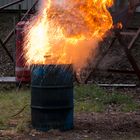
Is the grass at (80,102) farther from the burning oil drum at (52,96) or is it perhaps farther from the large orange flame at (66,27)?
the large orange flame at (66,27)

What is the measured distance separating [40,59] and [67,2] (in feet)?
3.43

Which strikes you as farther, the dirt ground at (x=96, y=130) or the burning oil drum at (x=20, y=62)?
the burning oil drum at (x=20, y=62)

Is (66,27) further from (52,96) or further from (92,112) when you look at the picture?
(92,112)

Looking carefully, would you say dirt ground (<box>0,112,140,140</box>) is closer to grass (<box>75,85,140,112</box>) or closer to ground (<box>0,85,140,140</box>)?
ground (<box>0,85,140,140</box>)

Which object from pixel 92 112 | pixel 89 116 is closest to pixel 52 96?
pixel 89 116

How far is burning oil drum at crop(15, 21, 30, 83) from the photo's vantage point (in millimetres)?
13587

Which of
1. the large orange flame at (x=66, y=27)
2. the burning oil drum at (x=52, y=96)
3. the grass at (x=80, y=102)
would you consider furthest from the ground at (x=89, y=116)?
the large orange flame at (x=66, y=27)

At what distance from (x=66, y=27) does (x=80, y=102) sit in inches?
110

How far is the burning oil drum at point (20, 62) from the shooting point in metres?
13.6

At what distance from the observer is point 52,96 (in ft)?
30.3

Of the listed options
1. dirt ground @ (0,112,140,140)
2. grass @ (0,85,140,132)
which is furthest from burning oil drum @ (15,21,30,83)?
dirt ground @ (0,112,140,140)

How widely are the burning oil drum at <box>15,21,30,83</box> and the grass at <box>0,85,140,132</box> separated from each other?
395 mm

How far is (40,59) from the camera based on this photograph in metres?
9.52

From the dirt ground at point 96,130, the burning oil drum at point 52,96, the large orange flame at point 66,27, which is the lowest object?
the dirt ground at point 96,130
